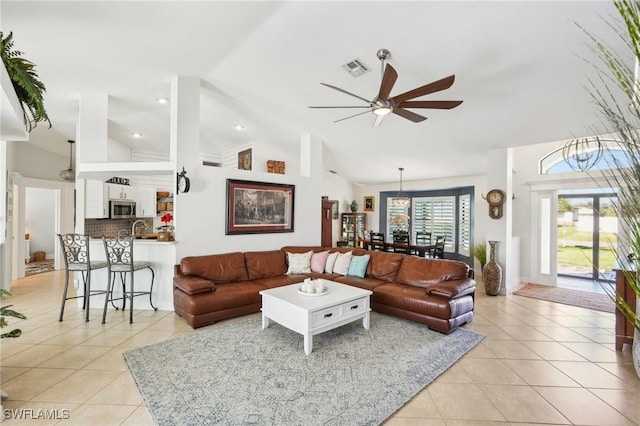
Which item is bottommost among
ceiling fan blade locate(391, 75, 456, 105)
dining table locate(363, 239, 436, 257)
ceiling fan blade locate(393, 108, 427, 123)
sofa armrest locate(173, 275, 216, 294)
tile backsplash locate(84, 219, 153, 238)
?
sofa armrest locate(173, 275, 216, 294)

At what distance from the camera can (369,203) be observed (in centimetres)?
951

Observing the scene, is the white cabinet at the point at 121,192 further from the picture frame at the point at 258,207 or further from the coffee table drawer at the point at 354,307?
the coffee table drawer at the point at 354,307

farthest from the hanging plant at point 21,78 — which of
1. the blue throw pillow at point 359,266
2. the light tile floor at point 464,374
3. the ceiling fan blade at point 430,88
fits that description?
the blue throw pillow at point 359,266

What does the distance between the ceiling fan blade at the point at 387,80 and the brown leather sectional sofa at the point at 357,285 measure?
2.37 metres

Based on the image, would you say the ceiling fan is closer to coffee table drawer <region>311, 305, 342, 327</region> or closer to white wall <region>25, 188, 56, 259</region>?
coffee table drawer <region>311, 305, 342, 327</region>

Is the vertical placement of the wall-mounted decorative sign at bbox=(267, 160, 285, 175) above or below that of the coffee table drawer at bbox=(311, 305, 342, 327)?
above

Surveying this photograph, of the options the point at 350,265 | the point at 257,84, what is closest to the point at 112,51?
the point at 257,84

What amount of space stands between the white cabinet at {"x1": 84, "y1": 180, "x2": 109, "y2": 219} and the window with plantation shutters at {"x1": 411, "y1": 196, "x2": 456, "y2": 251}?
772 cm

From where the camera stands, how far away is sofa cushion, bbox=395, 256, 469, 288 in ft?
13.2

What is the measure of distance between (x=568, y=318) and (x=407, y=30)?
4445 mm

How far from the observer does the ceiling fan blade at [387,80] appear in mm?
2527

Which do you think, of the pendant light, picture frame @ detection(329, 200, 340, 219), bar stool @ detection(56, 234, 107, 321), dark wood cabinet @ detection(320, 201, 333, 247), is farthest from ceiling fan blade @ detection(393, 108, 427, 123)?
the pendant light

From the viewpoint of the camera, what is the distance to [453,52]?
3.20 metres

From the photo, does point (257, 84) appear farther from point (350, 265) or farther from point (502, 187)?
point (502, 187)
